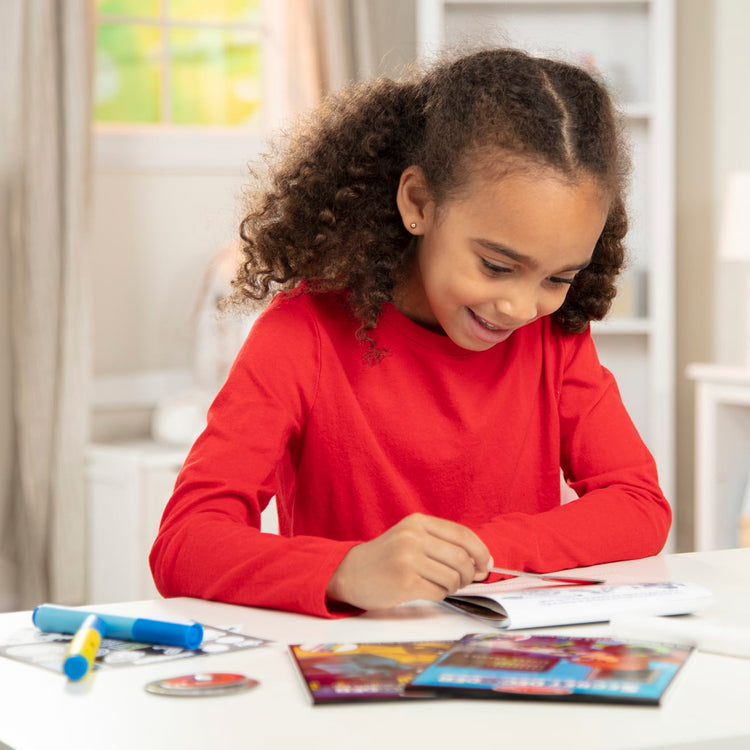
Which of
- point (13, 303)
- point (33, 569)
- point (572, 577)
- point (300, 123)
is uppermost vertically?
point (300, 123)

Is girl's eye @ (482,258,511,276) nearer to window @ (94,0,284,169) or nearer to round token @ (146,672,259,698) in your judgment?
round token @ (146,672,259,698)

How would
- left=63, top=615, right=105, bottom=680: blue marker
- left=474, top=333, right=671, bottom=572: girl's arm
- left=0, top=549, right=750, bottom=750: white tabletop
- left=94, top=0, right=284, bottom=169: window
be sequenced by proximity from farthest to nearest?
left=94, top=0, right=284, bottom=169: window → left=474, top=333, right=671, bottom=572: girl's arm → left=63, top=615, right=105, bottom=680: blue marker → left=0, top=549, right=750, bottom=750: white tabletop

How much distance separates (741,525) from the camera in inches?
114

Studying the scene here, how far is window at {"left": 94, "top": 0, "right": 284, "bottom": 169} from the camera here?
320cm

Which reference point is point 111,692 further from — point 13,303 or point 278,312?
point 13,303

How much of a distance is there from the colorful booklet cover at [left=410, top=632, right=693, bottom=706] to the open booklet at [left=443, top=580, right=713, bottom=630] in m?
0.05

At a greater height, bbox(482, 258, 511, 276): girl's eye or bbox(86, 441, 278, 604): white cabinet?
bbox(482, 258, 511, 276): girl's eye

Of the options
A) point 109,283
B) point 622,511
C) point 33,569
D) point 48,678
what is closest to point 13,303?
point 109,283

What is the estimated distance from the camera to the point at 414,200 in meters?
1.25

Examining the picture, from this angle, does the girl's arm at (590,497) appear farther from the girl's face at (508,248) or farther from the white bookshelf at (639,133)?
the white bookshelf at (639,133)

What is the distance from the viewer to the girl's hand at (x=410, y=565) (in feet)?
2.94

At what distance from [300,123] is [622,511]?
0.62m

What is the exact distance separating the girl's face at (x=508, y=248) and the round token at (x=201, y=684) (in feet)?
1.75

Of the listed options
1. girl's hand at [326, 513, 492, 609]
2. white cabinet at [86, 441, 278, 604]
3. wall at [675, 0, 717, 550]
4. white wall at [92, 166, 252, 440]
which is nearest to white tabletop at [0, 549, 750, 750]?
girl's hand at [326, 513, 492, 609]
